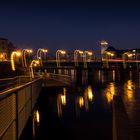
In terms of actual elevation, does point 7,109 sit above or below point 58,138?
above

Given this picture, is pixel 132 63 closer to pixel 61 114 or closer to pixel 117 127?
pixel 61 114

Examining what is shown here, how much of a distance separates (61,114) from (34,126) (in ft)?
18.0

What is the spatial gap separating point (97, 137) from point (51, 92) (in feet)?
80.3

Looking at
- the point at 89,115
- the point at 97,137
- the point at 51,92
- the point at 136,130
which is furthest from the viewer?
the point at 51,92

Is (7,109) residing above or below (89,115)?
above

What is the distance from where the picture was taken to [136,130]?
11305mm

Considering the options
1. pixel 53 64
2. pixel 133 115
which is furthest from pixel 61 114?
pixel 53 64

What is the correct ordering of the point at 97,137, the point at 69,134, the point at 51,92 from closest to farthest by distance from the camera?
the point at 97,137
the point at 69,134
the point at 51,92

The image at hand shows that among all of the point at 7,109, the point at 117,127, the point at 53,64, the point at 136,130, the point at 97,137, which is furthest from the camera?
the point at 53,64

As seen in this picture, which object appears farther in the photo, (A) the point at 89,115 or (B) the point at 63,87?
(B) the point at 63,87

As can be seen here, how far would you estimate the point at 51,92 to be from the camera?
1510 inches

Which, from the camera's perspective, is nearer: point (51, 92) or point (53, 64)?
point (51, 92)

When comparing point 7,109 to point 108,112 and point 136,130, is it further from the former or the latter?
point 108,112

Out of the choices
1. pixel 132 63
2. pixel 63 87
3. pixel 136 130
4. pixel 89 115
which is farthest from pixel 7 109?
pixel 132 63
